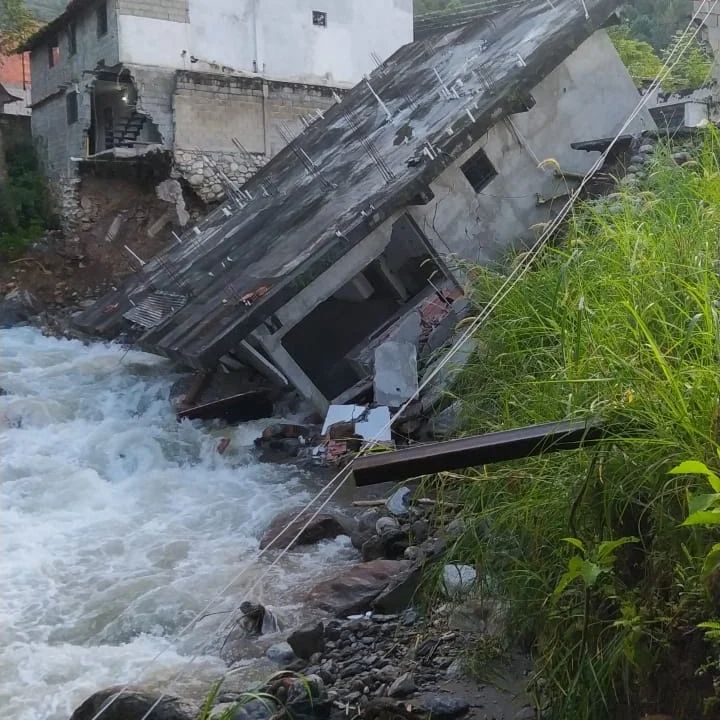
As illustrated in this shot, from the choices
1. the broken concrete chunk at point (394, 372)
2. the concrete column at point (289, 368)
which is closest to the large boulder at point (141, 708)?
the broken concrete chunk at point (394, 372)

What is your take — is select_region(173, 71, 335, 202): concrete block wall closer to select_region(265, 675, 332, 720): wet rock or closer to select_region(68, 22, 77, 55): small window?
select_region(68, 22, 77, 55): small window

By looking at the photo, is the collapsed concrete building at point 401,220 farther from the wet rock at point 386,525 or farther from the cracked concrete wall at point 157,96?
the cracked concrete wall at point 157,96

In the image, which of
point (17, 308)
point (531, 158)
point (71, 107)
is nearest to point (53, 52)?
point (71, 107)

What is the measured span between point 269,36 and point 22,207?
6.89m

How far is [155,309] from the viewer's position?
10234 millimetres

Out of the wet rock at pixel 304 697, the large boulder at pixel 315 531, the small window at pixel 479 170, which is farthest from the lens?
the small window at pixel 479 170

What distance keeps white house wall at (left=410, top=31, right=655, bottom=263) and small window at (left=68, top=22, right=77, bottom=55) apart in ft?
44.4

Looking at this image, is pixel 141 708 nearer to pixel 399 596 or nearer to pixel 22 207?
pixel 399 596

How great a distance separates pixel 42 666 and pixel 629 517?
3773 millimetres

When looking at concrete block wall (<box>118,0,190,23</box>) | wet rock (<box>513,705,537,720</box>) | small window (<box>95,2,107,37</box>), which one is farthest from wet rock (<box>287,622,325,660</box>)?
small window (<box>95,2,107,37</box>)

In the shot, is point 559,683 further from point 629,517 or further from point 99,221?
point 99,221

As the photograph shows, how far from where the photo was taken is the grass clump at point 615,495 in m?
2.45

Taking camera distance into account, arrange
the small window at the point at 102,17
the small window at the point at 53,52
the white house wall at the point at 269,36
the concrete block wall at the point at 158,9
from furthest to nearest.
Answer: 1. the small window at the point at 53,52
2. the small window at the point at 102,17
3. the white house wall at the point at 269,36
4. the concrete block wall at the point at 158,9

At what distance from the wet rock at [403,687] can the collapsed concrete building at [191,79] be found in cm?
1605
